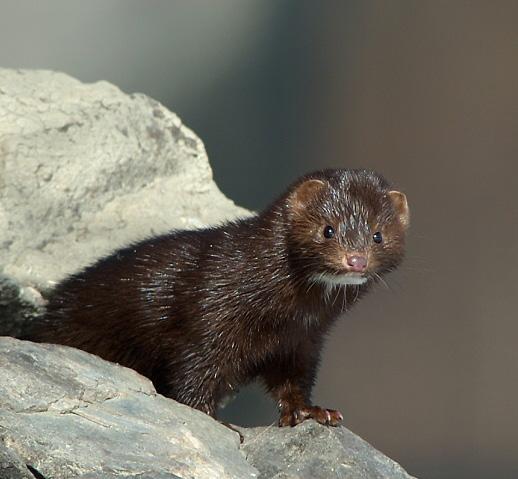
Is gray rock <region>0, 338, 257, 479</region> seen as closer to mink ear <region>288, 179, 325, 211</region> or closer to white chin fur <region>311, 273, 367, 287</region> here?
white chin fur <region>311, 273, 367, 287</region>

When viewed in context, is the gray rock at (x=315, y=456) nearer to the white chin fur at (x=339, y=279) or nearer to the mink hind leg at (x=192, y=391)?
the mink hind leg at (x=192, y=391)

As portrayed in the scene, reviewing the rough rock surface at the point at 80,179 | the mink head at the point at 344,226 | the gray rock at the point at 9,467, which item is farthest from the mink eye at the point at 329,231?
the gray rock at the point at 9,467

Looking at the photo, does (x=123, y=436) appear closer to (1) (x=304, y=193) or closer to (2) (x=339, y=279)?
(2) (x=339, y=279)

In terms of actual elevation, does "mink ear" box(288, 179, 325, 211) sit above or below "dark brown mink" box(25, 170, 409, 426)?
above

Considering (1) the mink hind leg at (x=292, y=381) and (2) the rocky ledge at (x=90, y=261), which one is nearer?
(2) the rocky ledge at (x=90, y=261)

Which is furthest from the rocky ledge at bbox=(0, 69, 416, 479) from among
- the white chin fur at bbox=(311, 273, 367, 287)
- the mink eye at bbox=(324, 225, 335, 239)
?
the mink eye at bbox=(324, 225, 335, 239)

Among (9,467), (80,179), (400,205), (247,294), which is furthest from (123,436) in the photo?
(80,179)
